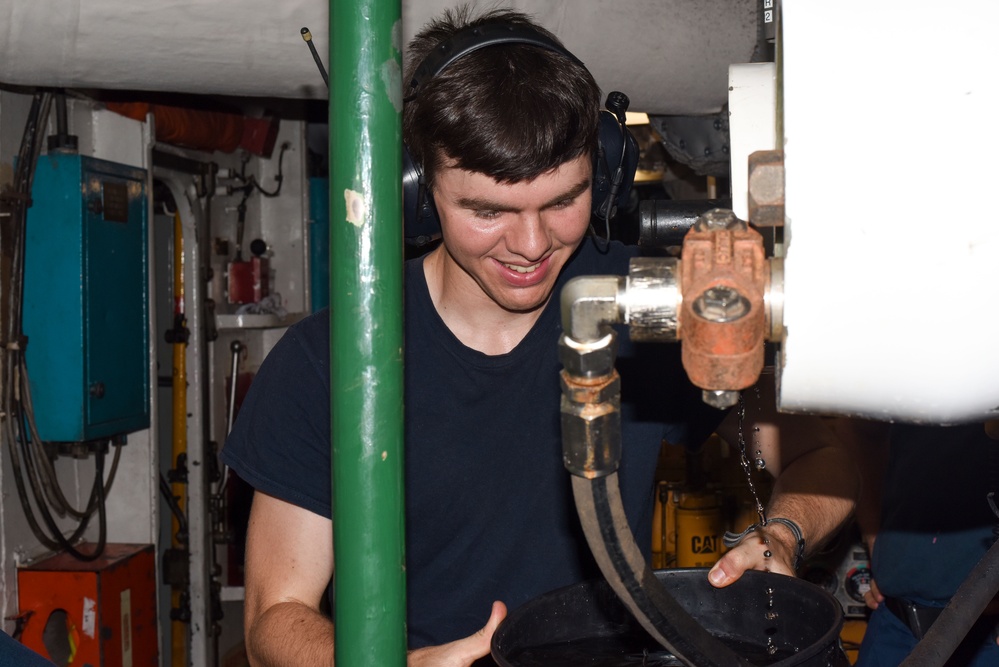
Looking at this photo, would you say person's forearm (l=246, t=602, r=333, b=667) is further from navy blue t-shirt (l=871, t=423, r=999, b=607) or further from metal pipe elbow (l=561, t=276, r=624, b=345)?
navy blue t-shirt (l=871, t=423, r=999, b=607)

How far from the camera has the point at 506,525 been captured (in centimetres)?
151

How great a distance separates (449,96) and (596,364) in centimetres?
74

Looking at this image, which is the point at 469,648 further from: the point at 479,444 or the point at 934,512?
the point at 934,512

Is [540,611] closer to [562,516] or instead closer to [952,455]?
[562,516]

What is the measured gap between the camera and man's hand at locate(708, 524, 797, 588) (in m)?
1.06

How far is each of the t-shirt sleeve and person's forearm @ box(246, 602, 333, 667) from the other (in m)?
0.16

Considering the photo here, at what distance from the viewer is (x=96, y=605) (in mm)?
2713

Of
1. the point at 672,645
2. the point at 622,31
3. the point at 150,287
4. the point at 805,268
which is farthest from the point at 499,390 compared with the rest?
the point at 150,287

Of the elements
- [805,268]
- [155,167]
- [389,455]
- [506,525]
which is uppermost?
[155,167]

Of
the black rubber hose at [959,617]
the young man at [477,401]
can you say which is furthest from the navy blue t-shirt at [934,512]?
the black rubber hose at [959,617]

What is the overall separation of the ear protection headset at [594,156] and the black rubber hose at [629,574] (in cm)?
77

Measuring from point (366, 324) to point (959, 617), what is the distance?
60 centimetres

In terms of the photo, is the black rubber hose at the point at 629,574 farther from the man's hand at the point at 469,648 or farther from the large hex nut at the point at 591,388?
the man's hand at the point at 469,648

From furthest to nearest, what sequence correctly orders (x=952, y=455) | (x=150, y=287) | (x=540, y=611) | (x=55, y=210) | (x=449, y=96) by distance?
(x=150, y=287)
(x=55, y=210)
(x=952, y=455)
(x=449, y=96)
(x=540, y=611)
